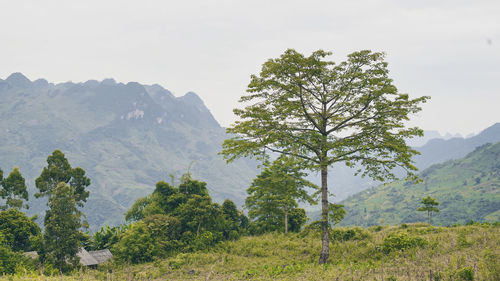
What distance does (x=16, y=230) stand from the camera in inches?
1072

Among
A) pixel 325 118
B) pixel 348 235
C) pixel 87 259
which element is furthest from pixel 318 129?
pixel 87 259

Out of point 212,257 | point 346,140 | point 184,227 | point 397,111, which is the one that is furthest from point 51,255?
point 397,111

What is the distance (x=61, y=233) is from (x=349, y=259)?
772 inches

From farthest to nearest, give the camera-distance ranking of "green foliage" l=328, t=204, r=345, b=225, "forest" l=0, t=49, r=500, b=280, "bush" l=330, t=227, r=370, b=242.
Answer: "bush" l=330, t=227, r=370, b=242 < "green foliage" l=328, t=204, r=345, b=225 < "forest" l=0, t=49, r=500, b=280

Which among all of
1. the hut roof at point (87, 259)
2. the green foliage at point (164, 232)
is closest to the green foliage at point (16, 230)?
the hut roof at point (87, 259)

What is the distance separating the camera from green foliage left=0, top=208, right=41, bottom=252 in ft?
88.1

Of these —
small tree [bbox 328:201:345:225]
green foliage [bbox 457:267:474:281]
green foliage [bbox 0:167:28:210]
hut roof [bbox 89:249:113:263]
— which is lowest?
hut roof [bbox 89:249:113:263]

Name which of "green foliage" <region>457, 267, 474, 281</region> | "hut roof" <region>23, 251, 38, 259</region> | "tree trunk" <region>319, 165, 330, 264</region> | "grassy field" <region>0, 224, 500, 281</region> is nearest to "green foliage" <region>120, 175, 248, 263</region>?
"grassy field" <region>0, 224, 500, 281</region>

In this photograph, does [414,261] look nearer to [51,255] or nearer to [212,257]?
[212,257]

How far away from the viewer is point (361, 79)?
1803cm

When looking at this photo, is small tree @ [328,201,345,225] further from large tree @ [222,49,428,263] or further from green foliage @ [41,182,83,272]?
green foliage @ [41,182,83,272]

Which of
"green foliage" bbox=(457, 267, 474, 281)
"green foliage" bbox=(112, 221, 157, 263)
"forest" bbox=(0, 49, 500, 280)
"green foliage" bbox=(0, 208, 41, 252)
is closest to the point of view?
"green foliage" bbox=(457, 267, 474, 281)

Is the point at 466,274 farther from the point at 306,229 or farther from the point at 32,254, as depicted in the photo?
the point at 32,254

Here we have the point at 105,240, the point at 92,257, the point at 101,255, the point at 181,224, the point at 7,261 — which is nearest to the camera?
the point at 7,261
